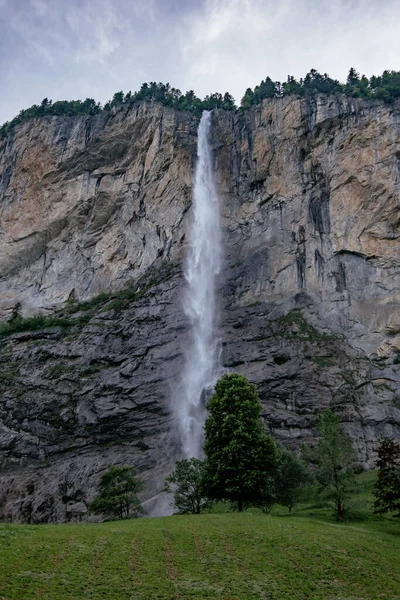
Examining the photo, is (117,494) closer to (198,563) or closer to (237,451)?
(237,451)

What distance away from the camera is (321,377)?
4684 centimetres

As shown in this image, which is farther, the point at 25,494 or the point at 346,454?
the point at 25,494

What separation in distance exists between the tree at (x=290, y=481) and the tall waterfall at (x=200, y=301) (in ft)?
52.3

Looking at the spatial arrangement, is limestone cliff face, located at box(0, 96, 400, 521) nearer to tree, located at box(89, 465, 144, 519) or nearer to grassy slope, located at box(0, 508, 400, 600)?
tree, located at box(89, 465, 144, 519)

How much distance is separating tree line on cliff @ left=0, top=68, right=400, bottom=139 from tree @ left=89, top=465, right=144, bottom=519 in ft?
183

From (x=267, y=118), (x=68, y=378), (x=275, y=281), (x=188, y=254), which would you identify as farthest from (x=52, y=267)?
(x=267, y=118)

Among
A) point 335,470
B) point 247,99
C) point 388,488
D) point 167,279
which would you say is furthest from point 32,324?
point 247,99

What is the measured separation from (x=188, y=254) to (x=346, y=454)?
40.9 metres

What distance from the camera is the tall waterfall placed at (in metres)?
47.7

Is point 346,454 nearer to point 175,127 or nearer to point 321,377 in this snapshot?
point 321,377

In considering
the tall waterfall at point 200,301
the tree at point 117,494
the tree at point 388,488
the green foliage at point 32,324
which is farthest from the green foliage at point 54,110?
the tree at point 388,488

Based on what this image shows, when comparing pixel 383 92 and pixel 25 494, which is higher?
pixel 383 92

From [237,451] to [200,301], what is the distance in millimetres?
32579

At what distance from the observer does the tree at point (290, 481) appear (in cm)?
2947
